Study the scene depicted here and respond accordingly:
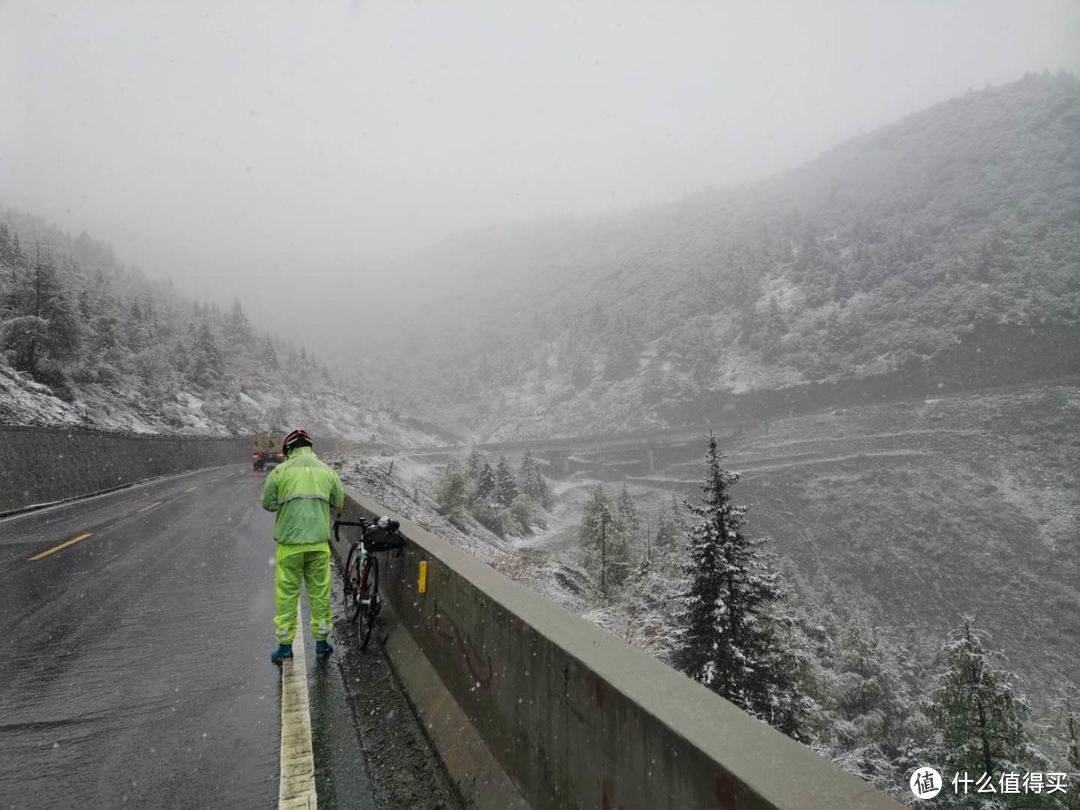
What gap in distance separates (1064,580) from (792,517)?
859 inches

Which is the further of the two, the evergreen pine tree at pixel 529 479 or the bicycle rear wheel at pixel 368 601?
the evergreen pine tree at pixel 529 479

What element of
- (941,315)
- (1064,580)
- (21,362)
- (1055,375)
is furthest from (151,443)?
(941,315)

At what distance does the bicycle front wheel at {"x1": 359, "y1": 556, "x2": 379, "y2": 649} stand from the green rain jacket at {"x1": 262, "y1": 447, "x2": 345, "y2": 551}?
0.86 m

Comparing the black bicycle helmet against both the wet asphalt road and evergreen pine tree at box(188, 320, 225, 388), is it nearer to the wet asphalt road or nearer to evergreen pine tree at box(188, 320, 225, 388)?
the wet asphalt road

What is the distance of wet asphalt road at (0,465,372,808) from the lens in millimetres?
3529

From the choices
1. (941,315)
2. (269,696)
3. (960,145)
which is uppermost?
(960,145)

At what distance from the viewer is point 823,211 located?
146m

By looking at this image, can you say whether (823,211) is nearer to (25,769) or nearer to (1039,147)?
(1039,147)

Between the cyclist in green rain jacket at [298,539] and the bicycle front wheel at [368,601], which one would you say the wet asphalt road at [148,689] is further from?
the bicycle front wheel at [368,601]

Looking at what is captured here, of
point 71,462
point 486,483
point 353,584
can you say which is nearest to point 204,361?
point 486,483

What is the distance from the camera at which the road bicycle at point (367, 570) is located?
595cm

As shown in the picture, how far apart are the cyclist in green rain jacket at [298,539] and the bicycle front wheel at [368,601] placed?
0.52m

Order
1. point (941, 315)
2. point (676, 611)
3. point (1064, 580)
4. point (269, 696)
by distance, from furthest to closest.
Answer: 1. point (941, 315)
2. point (1064, 580)
3. point (676, 611)
4. point (269, 696)

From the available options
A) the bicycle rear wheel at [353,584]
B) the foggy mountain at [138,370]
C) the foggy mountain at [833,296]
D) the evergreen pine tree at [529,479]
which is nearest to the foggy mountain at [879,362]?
the foggy mountain at [833,296]
